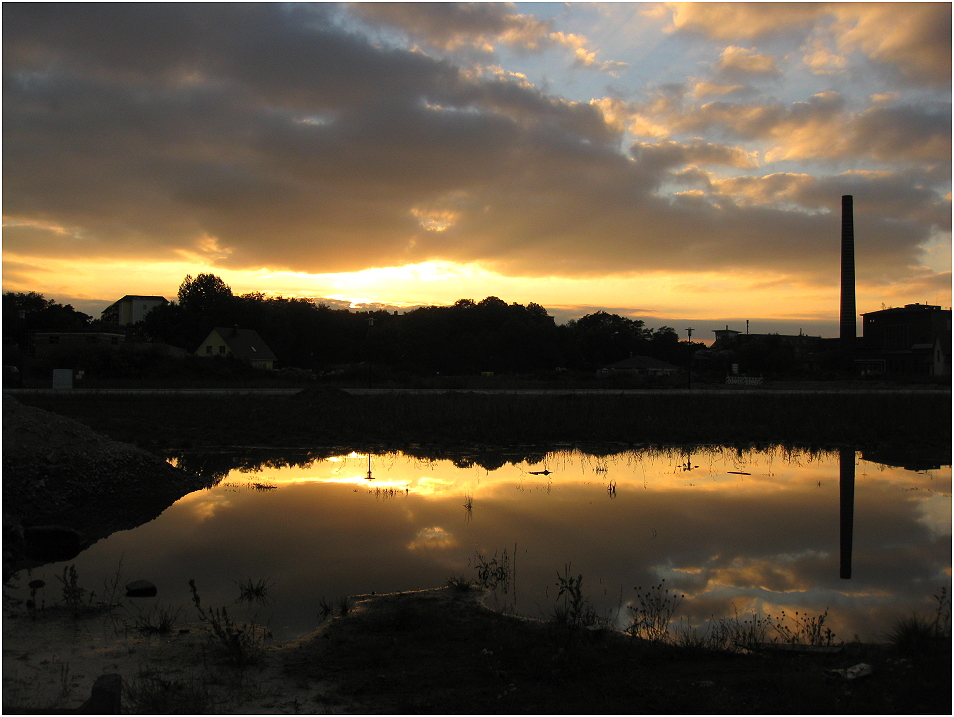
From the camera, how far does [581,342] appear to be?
9944 centimetres

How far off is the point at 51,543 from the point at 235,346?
73544 millimetres

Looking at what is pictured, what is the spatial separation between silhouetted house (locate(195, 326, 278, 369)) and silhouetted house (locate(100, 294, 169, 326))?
90850mm

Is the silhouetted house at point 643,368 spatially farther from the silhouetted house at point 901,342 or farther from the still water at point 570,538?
the still water at point 570,538

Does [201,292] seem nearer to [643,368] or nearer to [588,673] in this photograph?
[643,368]

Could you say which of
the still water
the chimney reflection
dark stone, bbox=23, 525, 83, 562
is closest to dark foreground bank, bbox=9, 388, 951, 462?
the chimney reflection

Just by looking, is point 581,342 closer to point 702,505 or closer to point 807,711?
point 702,505

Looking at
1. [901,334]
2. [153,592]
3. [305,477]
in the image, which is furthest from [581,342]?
[153,592]

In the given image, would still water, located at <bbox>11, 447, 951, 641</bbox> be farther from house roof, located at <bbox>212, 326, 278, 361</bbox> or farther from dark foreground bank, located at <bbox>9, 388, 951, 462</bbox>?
house roof, located at <bbox>212, 326, 278, 361</bbox>

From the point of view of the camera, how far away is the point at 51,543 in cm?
925

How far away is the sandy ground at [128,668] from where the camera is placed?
16.4 ft

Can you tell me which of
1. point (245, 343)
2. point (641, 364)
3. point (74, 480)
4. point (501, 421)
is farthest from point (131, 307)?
point (74, 480)

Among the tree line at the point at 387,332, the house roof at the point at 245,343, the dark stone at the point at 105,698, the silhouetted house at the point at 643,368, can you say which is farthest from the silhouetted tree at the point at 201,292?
the dark stone at the point at 105,698

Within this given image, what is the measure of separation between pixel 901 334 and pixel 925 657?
98.7m

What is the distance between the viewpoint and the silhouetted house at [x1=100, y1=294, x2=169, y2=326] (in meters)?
160
